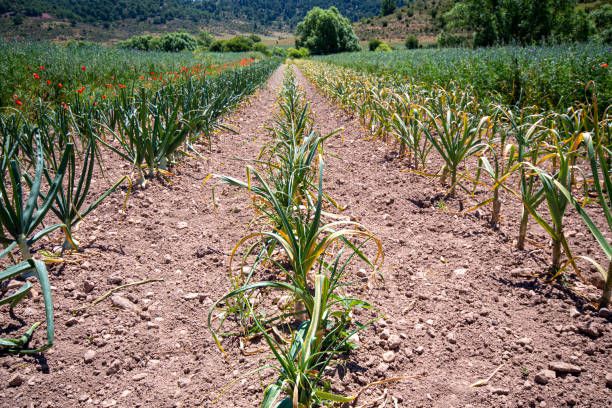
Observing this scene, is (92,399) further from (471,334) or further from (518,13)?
(518,13)

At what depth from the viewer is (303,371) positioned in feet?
3.45

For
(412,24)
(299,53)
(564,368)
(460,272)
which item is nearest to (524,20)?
(460,272)

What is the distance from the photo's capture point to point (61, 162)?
1677 millimetres

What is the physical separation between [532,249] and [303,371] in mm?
1706

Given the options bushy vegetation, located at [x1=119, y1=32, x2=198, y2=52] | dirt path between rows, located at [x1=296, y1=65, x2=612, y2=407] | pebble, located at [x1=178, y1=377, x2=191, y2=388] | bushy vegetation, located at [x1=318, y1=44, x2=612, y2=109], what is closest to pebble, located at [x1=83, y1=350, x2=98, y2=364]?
pebble, located at [x1=178, y1=377, x2=191, y2=388]

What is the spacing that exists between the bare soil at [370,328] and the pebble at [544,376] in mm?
12

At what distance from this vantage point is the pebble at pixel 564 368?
1.26 meters

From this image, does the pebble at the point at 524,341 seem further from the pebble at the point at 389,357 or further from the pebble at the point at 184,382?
the pebble at the point at 184,382

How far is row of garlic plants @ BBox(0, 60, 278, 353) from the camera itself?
5.03 feet

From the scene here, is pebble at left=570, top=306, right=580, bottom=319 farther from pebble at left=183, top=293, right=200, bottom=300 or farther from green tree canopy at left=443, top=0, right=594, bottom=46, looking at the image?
green tree canopy at left=443, top=0, right=594, bottom=46

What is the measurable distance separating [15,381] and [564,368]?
199cm

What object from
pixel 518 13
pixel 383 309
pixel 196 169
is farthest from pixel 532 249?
pixel 518 13

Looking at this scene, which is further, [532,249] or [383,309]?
[532,249]

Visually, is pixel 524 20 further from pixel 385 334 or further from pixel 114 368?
pixel 114 368
